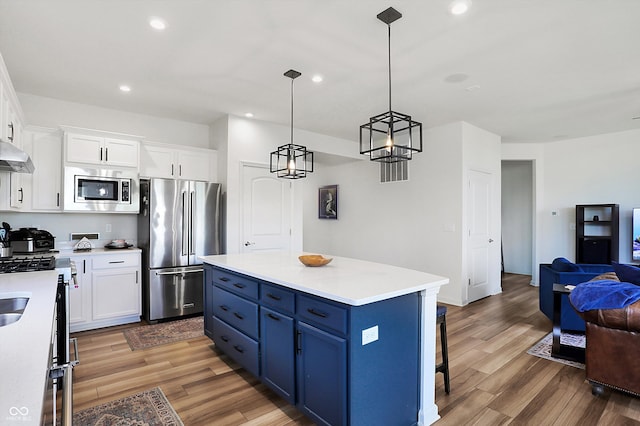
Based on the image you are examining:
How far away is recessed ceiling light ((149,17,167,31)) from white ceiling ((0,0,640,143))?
0.05 metres

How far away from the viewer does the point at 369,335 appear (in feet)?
6.05

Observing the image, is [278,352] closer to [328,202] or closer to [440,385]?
[440,385]

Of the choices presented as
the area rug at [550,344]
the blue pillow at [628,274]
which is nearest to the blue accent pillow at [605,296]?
the blue pillow at [628,274]

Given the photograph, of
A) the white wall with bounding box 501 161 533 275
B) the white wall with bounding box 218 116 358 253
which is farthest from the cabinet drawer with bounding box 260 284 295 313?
the white wall with bounding box 501 161 533 275

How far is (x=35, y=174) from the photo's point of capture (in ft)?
12.4

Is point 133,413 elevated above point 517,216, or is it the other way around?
point 517,216

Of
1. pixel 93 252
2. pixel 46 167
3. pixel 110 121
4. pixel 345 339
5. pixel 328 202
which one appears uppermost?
pixel 110 121

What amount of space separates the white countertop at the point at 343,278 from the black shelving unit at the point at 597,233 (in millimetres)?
4920

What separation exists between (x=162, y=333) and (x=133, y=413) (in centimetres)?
163

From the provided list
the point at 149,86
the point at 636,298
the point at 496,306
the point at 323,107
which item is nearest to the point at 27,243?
the point at 149,86

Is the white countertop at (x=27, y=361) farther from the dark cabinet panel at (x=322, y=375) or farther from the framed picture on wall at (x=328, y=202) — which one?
the framed picture on wall at (x=328, y=202)

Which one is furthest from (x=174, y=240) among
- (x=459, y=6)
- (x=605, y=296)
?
(x=605, y=296)

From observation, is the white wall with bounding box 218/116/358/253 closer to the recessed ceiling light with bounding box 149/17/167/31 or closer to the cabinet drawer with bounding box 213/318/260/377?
the cabinet drawer with bounding box 213/318/260/377

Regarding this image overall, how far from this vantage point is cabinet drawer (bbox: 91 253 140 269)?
3.90m
